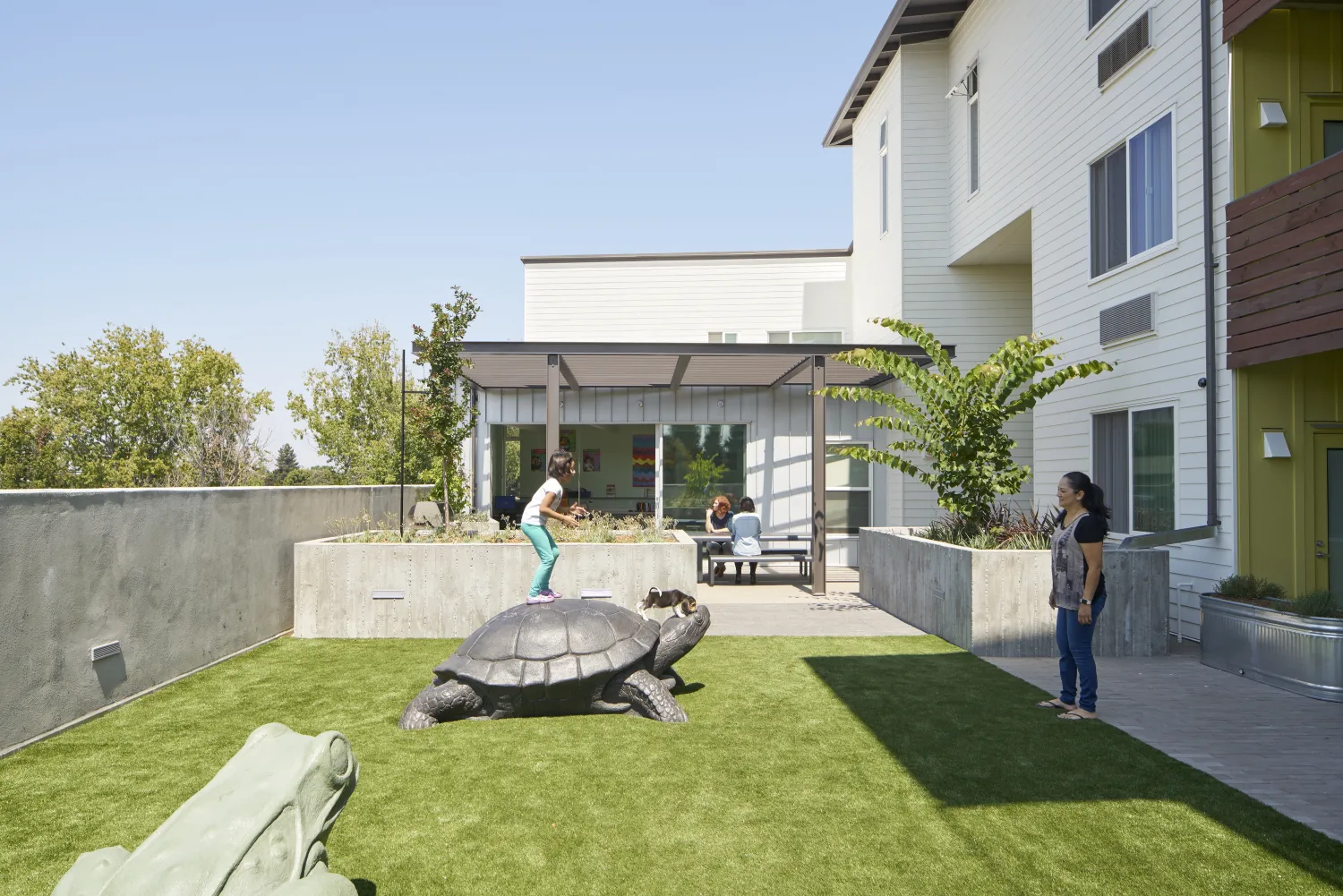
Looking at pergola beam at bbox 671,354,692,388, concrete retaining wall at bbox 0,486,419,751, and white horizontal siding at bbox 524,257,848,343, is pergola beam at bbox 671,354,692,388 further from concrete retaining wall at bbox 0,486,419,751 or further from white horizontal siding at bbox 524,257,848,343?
concrete retaining wall at bbox 0,486,419,751

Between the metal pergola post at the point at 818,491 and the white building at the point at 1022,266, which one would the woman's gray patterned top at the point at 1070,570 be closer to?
the white building at the point at 1022,266

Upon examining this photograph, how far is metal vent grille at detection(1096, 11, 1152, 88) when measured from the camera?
924cm

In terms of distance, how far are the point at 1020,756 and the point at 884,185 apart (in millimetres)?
12691

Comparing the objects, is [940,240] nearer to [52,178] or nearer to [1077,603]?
[1077,603]

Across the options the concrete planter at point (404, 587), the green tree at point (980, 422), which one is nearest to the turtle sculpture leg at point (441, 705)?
the concrete planter at point (404, 587)

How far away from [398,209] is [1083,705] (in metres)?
17.9

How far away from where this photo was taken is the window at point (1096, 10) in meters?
10.1

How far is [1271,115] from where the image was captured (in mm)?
7883

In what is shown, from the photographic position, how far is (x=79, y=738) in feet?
17.7

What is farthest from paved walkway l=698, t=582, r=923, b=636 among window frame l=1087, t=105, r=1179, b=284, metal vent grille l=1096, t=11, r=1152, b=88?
metal vent grille l=1096, t=11, r=1152, b=88

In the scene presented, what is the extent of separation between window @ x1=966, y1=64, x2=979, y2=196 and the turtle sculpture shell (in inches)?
420

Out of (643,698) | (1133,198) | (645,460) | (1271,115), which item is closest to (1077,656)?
(643,698)

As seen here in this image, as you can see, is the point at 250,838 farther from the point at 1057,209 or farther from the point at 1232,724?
the point at 1057,209

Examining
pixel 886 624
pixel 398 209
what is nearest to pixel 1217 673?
pixel 886 624
